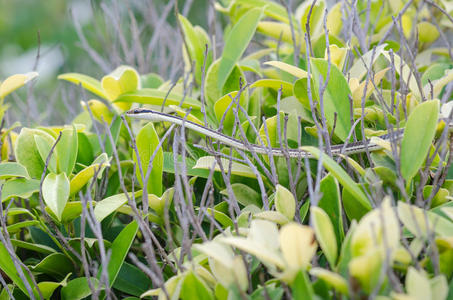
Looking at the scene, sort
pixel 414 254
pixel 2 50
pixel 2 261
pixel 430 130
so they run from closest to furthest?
pixel 414 254, pixel 430 130, pixel 2 261, pixel 2 50

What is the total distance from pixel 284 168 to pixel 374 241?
49 cm

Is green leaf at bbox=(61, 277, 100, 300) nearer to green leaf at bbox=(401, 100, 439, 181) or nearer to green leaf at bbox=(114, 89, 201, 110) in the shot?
green leaf at bbox=(114, 89, 201, 110)

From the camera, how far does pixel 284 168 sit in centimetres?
111

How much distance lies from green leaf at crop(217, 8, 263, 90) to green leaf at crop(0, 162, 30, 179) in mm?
539

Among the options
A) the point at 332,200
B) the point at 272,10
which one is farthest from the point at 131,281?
the point at 272,10

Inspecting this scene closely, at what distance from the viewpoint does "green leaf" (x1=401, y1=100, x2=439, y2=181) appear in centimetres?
86

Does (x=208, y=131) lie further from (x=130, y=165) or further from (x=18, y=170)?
(x=18, y=170)

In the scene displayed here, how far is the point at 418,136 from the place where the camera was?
0.88m

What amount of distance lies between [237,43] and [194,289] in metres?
0.79

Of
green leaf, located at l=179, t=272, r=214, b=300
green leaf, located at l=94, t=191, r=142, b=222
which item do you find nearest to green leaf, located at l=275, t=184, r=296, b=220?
green leaf, located at l=179, t=272, r=214, b=300

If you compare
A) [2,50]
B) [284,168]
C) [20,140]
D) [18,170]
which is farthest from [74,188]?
[2,50]

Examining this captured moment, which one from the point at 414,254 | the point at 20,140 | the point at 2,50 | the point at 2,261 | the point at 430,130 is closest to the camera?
the point at 414,254

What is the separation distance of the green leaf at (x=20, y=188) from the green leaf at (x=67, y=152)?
0.23 ft

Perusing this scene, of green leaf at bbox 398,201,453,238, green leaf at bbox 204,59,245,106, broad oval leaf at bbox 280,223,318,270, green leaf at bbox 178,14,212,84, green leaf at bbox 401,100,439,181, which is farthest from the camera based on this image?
green leaf at bbox 178,14,212,84
